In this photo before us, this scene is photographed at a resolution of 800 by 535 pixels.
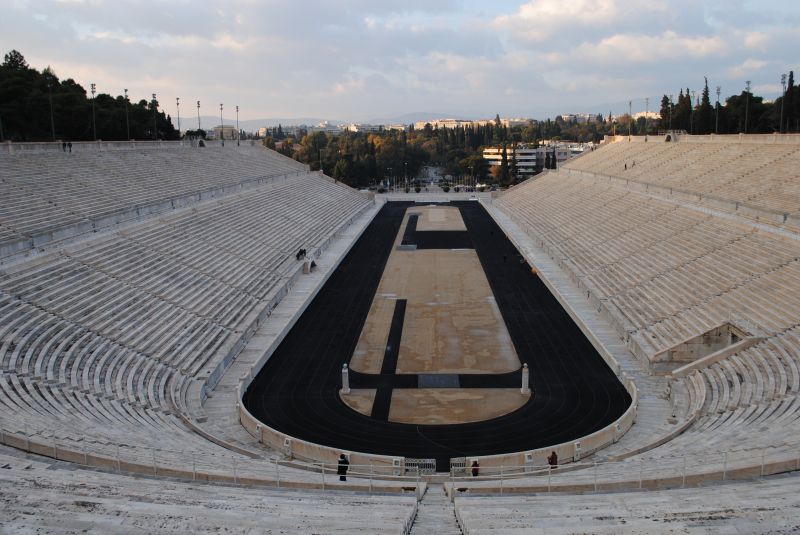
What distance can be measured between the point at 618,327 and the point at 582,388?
16.4 feet

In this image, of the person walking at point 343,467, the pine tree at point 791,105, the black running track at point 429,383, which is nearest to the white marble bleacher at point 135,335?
the person walking at point 343,467

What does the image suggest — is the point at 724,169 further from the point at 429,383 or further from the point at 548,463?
the point at 548,463

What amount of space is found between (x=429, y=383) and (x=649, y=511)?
34.2ft

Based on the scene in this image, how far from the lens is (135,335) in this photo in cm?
1895

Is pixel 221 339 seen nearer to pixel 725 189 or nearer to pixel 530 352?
pixel 530 352

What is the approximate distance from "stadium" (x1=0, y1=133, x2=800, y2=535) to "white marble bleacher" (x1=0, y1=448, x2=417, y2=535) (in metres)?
0.06

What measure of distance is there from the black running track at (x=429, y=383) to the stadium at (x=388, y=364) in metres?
0.10

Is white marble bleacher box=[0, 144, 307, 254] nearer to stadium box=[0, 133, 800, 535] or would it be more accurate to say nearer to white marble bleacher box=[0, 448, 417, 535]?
stadium box=[0, 133, 800, 535]

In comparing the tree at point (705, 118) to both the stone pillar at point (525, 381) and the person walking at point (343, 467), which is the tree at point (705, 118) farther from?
the person walking at point (343, 467)

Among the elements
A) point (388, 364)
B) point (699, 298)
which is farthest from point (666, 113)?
point (388, 364)

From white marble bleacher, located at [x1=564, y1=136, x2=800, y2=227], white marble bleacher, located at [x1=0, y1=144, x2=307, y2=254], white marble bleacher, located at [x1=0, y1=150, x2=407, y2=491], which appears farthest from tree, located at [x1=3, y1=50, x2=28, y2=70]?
white marble bleacher, located at [x1=564, y1=136, x2=800, y2=227]

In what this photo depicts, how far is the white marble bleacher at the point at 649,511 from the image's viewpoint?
8.45 meters

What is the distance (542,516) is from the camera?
9156 millimetres

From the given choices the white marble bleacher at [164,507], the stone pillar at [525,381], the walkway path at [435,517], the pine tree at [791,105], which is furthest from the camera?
the pine tree at [791,105]
